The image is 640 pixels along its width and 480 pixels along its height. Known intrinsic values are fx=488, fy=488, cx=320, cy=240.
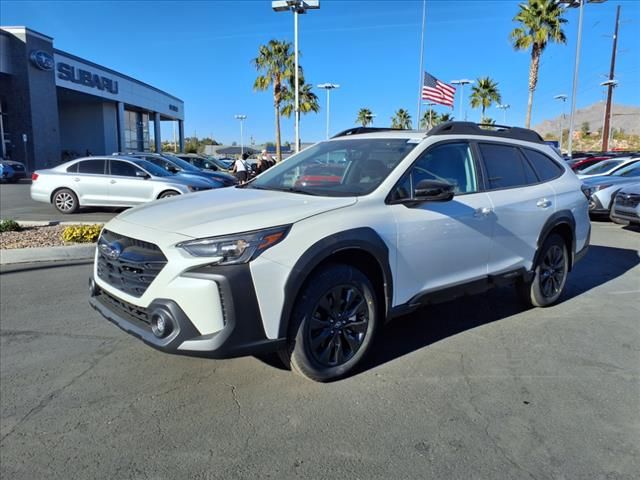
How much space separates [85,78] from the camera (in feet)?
131

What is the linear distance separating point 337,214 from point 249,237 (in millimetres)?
675

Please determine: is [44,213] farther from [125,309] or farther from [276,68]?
[276,68]

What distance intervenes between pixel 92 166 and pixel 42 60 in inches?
1086

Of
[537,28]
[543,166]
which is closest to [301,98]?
[537,28]

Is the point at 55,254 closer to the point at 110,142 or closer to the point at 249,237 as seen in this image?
the point at 249,237

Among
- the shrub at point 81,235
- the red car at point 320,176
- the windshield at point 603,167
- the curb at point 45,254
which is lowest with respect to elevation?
the curb at point 45,254

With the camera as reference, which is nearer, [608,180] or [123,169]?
[608,180]

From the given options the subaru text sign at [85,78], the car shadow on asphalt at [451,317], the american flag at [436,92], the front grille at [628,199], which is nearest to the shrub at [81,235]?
the car shadow on asphalt at [451,317]

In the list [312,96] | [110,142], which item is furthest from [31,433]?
[110,142]

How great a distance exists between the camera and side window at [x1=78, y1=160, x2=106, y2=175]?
40.6 ft

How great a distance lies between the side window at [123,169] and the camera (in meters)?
12.3

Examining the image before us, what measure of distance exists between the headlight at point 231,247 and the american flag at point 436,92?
698 inches

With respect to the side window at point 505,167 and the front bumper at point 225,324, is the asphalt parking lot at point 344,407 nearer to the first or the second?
the front bumper at point 225,324

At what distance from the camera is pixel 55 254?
7227 millimetres
